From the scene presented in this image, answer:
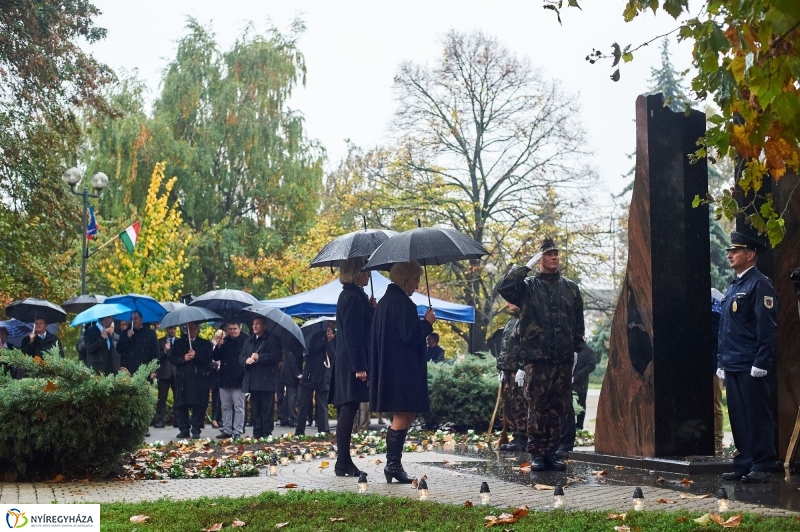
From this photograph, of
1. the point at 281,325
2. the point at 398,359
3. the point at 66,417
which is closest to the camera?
the point at 398,359

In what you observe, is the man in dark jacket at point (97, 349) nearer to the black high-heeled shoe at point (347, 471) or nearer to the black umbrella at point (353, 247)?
the black umbrella at point (353, 247)

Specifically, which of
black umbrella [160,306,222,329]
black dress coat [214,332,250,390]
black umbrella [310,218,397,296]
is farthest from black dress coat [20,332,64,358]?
black umbrella [310,218,397,296]

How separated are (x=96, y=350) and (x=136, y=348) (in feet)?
3.16

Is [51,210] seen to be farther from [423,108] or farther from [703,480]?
[703,480]

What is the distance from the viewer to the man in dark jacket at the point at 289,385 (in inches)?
749

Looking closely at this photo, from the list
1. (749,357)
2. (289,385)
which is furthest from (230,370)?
(749,357)

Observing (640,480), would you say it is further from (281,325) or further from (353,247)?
(281,325)

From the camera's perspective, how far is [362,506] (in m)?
7.46

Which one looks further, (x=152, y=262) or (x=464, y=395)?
(x=152, y=262)

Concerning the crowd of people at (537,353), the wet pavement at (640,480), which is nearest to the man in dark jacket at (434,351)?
the crowd of people at (537,353)

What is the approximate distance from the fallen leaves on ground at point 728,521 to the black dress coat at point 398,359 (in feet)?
10.5

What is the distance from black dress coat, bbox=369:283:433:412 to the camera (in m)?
9.02

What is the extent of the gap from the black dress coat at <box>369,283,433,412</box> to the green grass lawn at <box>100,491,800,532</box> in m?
1.19

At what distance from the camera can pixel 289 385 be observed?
64.1 feet
